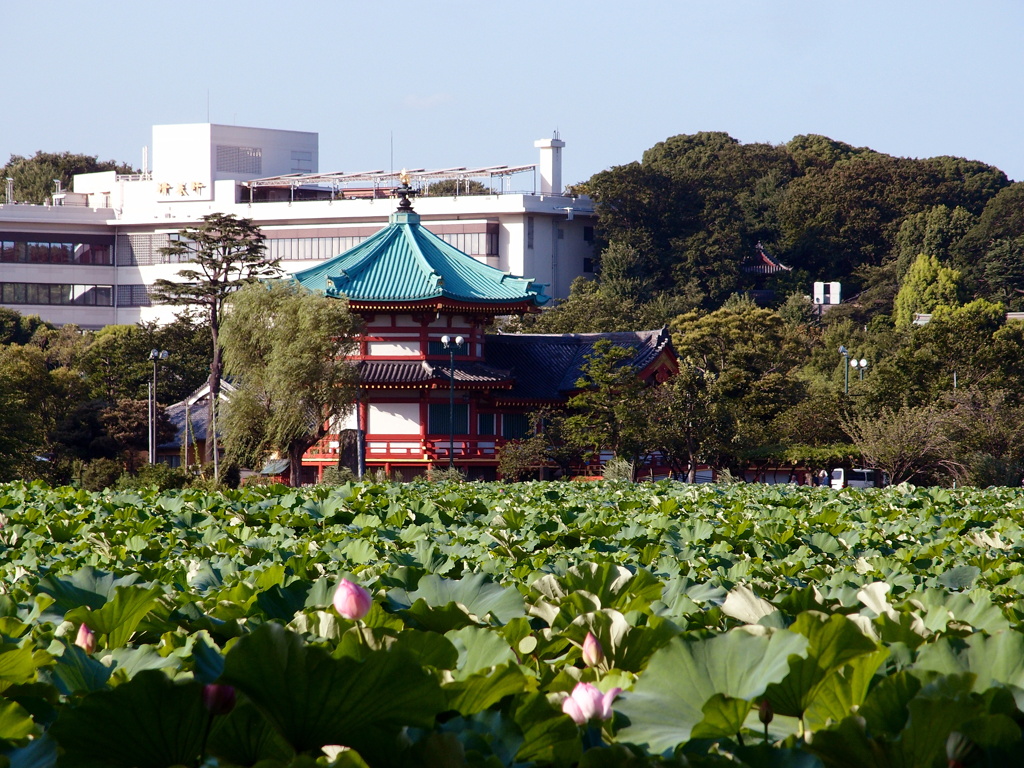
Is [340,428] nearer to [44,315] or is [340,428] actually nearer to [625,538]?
[625,538]

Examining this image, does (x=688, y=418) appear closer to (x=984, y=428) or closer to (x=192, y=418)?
(x=984, y=428)

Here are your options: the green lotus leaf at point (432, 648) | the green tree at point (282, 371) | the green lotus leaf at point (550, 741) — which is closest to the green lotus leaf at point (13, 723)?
the green lotus leaf at point (432, 648)

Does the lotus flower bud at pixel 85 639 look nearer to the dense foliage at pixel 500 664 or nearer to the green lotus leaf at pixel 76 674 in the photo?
the dense foliage at pixel 500 664

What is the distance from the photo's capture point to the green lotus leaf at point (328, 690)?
1620 millimetres

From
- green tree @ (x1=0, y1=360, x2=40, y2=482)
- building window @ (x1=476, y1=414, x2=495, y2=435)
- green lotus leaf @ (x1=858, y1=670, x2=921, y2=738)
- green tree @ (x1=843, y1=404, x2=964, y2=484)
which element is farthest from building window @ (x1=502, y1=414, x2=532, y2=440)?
green lotus leaf @ (x1=858, y1=670, x2=921, y2=738)

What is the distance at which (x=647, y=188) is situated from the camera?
204 feet

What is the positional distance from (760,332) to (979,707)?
40281mm

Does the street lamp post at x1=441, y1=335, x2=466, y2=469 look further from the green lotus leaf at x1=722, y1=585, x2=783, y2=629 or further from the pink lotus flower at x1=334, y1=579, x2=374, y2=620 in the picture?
the pink lotus flower at x1=334, y1=579, x2=374, y2=620

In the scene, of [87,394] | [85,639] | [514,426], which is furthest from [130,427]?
[85,639]

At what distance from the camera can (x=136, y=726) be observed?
63.7 inches

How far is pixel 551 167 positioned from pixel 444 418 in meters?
36.2

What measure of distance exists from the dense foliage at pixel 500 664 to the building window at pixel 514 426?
92.0 feet

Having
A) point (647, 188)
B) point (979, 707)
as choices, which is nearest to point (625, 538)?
point (979, 707)

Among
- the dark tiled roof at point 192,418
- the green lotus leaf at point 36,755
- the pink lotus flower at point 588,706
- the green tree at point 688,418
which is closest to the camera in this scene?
the green lotus leaf at point 36,755
